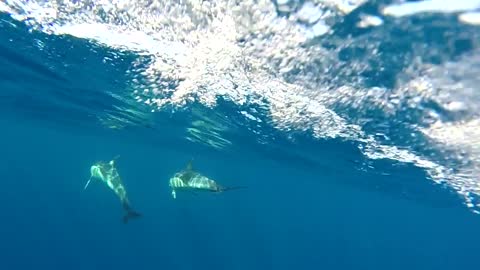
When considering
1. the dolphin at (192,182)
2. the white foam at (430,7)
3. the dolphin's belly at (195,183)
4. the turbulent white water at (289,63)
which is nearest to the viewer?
the white foam at (430,7)

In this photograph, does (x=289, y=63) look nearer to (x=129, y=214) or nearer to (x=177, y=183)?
(x=177, y=183)

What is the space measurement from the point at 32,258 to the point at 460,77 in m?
74.7

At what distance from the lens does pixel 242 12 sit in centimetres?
796

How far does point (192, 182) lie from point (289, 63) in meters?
4.18

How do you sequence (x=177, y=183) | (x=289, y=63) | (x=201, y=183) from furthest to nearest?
(x=177, y=183) < (x=289, y=63) < (x=201, y=183)

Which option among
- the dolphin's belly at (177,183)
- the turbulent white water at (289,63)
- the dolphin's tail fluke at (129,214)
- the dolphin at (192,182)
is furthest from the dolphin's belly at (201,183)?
the turbulent white water at (289,63)

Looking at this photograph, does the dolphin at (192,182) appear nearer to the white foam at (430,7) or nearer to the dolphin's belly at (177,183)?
the dolphin's belly at (177,183)

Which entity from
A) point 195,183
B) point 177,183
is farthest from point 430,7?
point 177,183

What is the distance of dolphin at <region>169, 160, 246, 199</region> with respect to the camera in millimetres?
9484

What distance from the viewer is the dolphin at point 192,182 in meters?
9.48

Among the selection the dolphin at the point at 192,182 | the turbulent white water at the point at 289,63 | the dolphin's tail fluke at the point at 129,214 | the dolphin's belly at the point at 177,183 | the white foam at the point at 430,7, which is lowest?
the dolphin's tail fluke at the point at 129,214

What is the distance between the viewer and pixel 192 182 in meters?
10.4

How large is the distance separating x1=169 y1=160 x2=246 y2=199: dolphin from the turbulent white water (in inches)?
136

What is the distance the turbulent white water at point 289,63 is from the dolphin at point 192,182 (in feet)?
11.4
